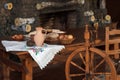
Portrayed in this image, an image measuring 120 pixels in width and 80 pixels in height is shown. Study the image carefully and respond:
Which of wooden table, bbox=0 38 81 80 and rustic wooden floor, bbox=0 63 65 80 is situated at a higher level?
wooden table, bbox=0 38 81 80

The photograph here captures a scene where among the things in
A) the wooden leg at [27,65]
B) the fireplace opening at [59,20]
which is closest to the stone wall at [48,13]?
the fireplace opening at [59,20]

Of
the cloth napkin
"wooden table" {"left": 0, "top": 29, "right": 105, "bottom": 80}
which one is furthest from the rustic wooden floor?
the cloth napkin

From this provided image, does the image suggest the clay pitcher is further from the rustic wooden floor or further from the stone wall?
the stone wall

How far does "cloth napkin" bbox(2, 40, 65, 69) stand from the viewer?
3.03m

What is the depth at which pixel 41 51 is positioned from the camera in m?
3.07

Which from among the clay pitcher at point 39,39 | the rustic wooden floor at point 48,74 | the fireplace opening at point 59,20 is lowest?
the rustic wooden floor at point 48,74

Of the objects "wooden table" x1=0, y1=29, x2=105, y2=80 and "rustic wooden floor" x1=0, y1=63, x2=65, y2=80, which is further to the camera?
"rustic wooden floor" x1=0, y1=63, x2=65, y2=80

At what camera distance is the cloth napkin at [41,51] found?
3.03 metres

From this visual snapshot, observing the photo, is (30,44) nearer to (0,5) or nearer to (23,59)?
(23,59)

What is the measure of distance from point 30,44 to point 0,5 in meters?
1.86

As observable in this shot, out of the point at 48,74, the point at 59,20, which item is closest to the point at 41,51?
the point at 48,74

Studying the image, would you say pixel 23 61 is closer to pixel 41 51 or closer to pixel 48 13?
pixel 41 51

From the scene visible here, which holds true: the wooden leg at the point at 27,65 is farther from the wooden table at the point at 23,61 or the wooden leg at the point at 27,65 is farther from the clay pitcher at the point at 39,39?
the clay pitcher at the point at 39,39

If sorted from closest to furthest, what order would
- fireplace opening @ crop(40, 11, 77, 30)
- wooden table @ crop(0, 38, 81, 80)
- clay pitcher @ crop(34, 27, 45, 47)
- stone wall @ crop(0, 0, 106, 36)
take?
wooden table @ crop(0, 38, 81, 80) < clay pitcher @ crop(34, 27, 45, 47) < stone wall @ crop(0, 0, 106, 36) < fireplace opening @ crop(40, 11, 77, 30)
